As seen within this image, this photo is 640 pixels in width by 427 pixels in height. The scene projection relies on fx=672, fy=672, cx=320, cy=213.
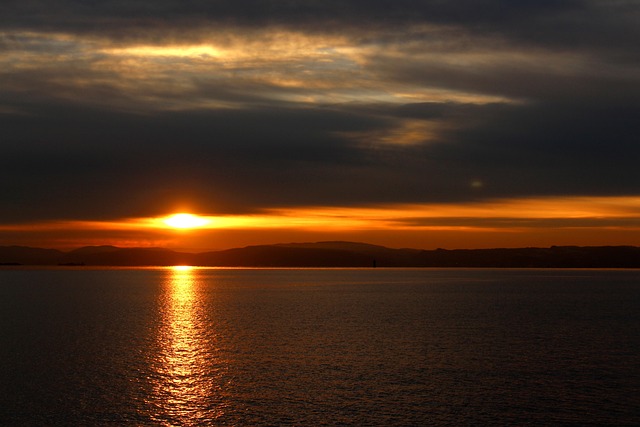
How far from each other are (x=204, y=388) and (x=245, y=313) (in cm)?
7170

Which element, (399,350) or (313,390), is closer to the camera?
(313,390)

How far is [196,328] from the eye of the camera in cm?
9669

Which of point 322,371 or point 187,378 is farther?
point 322,371

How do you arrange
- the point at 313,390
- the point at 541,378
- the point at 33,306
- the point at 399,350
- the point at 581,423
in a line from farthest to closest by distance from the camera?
the point at 33,306, the point at 399,350, the point at 541,378, the point at 313,390, the point at 581,423

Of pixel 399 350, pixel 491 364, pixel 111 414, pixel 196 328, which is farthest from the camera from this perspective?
pixel 196 328

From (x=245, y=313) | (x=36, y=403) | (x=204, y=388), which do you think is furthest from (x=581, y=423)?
(x=245, y=313)

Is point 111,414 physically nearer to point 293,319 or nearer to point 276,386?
point 276,386

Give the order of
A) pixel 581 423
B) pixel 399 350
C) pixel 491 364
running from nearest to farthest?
A: 1. pixel 581 423
2. pixel 491 364
3. pixel 399 350

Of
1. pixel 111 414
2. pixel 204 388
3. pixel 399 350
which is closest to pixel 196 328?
pixel 399 350

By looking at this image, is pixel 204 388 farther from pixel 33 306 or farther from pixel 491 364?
pixel 33 306

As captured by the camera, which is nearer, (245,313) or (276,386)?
(276,386)

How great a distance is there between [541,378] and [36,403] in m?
38.6

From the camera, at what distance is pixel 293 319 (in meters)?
108

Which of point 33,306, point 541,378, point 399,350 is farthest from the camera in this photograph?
point 33,306
